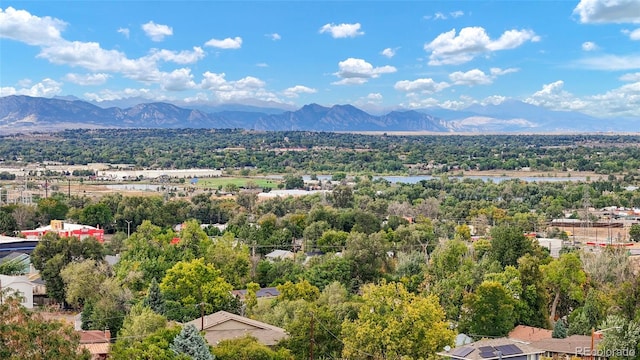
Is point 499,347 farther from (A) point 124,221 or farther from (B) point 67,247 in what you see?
(A) point 124,221

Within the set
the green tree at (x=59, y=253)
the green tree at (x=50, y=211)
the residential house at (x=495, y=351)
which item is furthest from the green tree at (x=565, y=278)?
the green tree at (x=50, y=211)

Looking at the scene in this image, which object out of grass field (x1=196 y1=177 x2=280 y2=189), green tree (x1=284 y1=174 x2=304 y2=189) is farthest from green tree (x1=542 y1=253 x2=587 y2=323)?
grass field (x1=196 y1=177 x2=280 y2=189)

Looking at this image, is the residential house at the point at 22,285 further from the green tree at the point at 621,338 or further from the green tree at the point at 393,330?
the green tree at the point at 621,338

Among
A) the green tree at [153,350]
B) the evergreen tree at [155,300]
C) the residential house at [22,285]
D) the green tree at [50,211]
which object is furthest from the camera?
the green tree at [50,211]

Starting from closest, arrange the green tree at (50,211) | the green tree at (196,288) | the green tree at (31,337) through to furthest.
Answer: the green tree at (31,337)
the green tree at (196,288)
the green tree at (50,211)

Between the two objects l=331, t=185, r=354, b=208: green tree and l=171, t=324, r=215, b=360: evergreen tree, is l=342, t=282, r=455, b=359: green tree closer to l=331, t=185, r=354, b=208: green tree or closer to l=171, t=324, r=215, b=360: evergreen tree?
l=171, t=324, r=215, b=360: evergreen tree

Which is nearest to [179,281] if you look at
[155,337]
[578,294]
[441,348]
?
[155,337]
